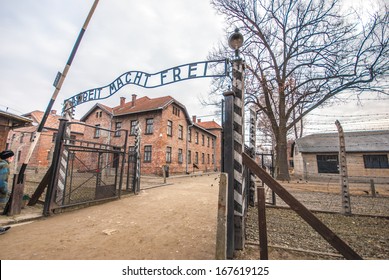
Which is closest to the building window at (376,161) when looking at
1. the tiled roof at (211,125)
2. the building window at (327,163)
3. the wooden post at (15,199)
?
the building window at (327,163)

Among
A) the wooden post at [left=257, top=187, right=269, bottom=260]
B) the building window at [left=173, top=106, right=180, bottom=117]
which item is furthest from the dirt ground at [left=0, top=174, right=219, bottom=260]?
the building window at [left=173, top=106, right=180, bottom=117]

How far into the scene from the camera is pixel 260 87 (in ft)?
45.5

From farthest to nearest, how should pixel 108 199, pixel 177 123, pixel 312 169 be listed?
pixel 177 123
pixel 312 169
pixel 108 199

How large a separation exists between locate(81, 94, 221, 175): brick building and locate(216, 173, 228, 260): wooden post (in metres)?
14.9

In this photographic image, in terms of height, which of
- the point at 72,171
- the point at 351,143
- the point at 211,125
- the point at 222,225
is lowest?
the point at 222,225

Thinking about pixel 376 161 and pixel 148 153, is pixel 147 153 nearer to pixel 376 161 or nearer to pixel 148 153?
pixel 148 153

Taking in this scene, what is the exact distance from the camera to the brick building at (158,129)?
18422 mm

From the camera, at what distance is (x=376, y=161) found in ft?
54.9

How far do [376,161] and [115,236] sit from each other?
23.1m

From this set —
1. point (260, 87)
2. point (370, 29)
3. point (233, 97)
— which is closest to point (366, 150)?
point (370, 29)

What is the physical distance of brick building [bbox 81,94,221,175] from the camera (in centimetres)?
1842

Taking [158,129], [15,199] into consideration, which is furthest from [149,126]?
[15,199]
